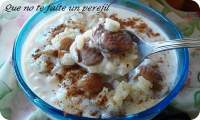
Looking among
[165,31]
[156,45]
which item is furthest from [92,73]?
[165,31]

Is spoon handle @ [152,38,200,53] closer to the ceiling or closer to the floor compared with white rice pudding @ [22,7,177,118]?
closer to the ceiling

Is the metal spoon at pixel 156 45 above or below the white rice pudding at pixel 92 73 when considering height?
above

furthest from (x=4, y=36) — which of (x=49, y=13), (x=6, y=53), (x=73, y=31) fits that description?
(x=73, y=31)

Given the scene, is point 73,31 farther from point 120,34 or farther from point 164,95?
point 164,95

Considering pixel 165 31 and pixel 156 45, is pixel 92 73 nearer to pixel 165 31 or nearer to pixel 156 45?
pixel 156 45
